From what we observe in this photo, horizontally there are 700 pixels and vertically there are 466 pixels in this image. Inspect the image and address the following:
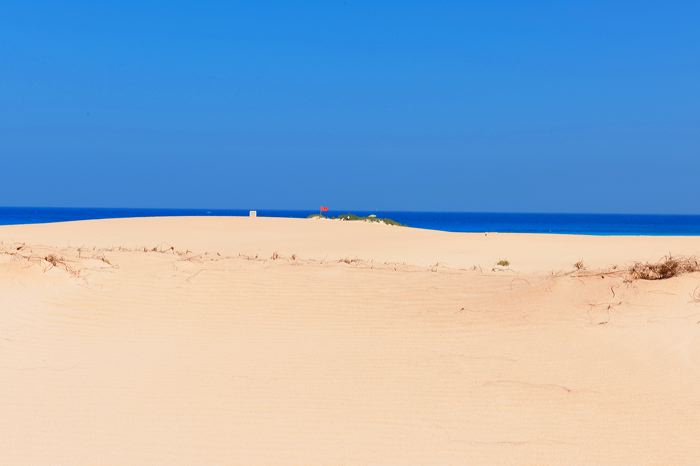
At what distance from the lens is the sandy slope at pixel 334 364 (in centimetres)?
489

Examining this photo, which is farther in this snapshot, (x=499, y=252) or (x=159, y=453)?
(x=499, y=252)

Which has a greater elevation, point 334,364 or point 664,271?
point 664,271

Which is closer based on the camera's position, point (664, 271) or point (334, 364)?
point (334, 364)

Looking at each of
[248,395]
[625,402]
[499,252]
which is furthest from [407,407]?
[499,252]

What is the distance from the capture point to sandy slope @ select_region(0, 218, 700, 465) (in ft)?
16.0

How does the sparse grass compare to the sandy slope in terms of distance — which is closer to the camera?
the sandy slope

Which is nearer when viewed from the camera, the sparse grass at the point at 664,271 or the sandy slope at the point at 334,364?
the sandy slope at the point at 334,364

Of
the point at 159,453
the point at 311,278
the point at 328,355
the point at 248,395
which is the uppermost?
the point at 311,278

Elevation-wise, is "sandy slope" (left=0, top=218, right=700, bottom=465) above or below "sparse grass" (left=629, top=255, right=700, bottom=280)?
below

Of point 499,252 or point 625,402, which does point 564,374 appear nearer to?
point 625,402

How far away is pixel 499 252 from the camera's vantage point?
744 inches

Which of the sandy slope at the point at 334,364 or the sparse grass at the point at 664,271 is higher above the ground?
the sparse grass at the point at 664,271

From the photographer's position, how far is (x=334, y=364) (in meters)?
6.54

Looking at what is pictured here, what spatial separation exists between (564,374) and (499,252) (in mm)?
12874
